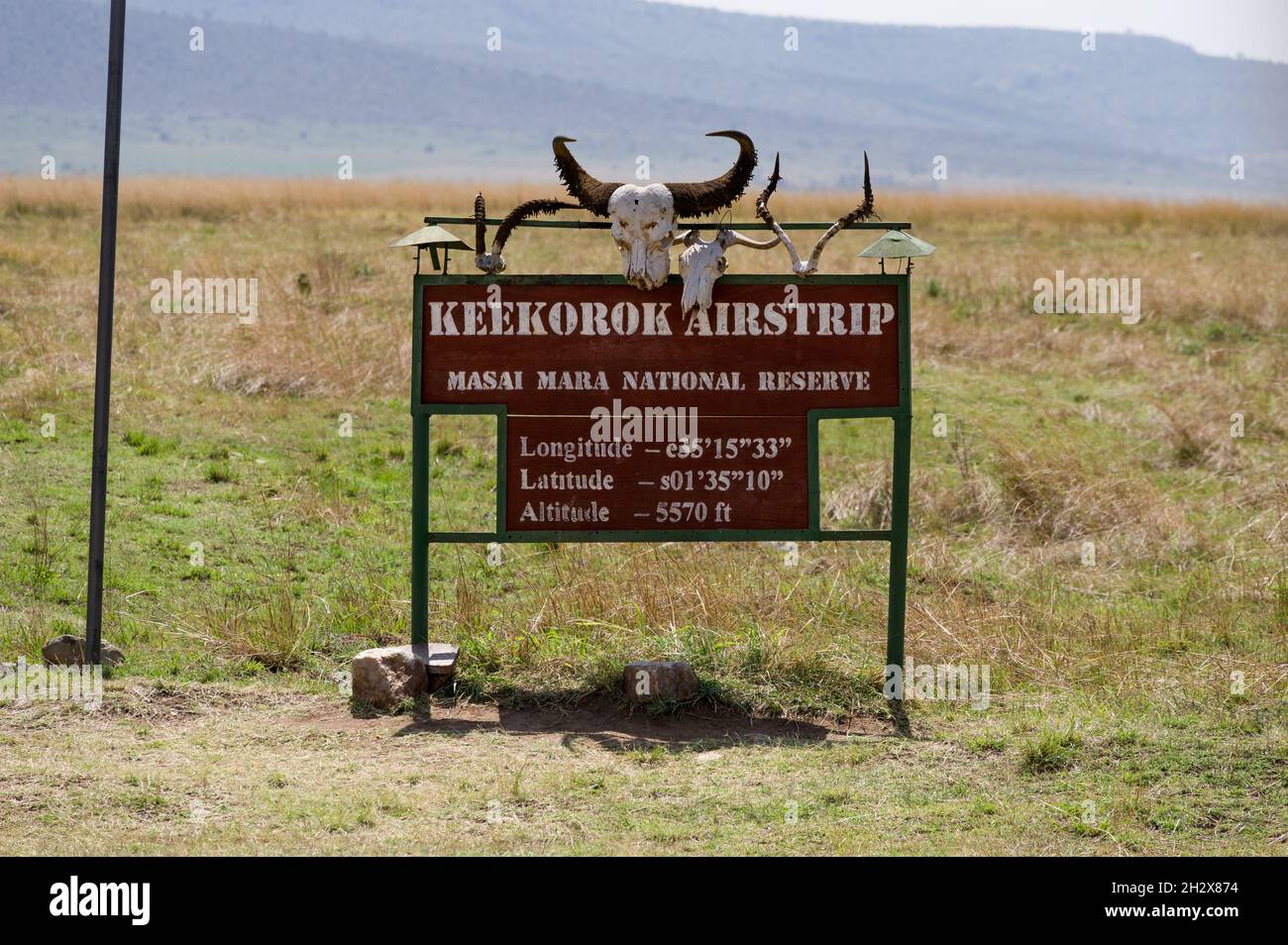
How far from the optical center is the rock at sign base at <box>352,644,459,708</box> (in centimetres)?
820

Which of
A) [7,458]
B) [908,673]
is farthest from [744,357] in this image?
[7,458]

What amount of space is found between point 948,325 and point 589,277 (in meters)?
12.7

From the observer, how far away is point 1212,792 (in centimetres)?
695

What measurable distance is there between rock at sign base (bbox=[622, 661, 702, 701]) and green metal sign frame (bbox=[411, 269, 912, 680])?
723 mm

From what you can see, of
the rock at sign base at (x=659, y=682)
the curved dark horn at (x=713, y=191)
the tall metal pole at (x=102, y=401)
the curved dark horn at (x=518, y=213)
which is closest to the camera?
the rock at sign base at (x=659, y=682)

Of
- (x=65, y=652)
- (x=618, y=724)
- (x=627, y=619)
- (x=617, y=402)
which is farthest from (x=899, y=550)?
(x=65, y=652)

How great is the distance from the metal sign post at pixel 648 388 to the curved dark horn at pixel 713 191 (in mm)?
438

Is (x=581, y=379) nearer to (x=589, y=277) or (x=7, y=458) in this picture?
(x=589, y=277)

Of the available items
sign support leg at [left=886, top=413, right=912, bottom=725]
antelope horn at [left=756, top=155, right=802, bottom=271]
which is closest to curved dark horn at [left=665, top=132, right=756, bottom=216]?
antelope horn at [left=756, top=155, right=802, bottom=271]

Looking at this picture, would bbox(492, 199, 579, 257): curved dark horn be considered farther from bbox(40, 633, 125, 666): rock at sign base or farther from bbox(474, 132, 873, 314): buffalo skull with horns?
bbox(40, 633, 125, 666): rock at sign base

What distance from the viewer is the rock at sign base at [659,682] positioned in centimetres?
820

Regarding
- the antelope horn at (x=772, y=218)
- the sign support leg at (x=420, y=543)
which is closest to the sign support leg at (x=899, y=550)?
the antelope horn at (x=772, y=218)

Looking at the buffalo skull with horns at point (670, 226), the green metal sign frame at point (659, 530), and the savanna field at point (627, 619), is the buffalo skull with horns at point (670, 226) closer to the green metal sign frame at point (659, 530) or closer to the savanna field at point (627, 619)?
the green metal sign frame at point (659, 530)

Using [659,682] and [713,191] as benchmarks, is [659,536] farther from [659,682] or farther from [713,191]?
[713,191]
